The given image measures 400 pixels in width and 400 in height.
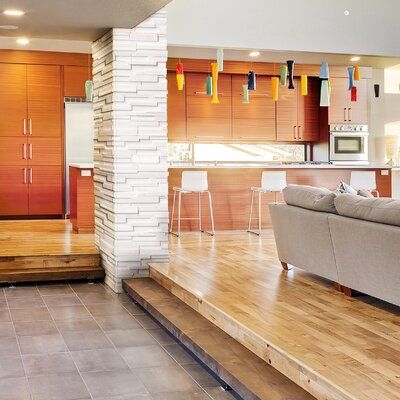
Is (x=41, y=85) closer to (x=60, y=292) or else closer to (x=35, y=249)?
(x=35, y=249)

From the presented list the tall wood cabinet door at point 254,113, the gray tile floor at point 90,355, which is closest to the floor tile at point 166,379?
the gray tile floor at point 90,355

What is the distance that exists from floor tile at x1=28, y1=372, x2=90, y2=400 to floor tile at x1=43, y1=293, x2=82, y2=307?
1.97 meters

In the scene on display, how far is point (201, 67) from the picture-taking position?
37.4 ft

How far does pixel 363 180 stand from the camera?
975cm

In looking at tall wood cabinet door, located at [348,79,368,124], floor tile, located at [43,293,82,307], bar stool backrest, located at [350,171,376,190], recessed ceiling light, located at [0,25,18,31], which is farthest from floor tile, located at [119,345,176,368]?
tall wood cabinet door, located at [348,79,368,124]

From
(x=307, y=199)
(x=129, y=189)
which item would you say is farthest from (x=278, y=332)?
(x=129, y=189)

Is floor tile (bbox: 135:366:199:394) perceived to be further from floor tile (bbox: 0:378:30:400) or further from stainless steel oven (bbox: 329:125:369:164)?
stainless steel oven (bbox: 329:125:369:164)

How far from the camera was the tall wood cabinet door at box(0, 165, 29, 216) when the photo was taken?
10.6m

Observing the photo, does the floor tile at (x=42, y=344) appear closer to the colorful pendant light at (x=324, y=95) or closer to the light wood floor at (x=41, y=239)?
the light wood floor at (x=41, y=239)

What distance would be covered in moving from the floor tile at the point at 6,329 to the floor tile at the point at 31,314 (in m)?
0.14

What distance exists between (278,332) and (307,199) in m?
1.86

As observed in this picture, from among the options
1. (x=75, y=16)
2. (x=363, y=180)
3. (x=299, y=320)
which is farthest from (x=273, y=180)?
(x=299, y=320)

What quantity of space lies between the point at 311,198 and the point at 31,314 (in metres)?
2.46

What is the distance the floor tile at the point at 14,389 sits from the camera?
3676mm
